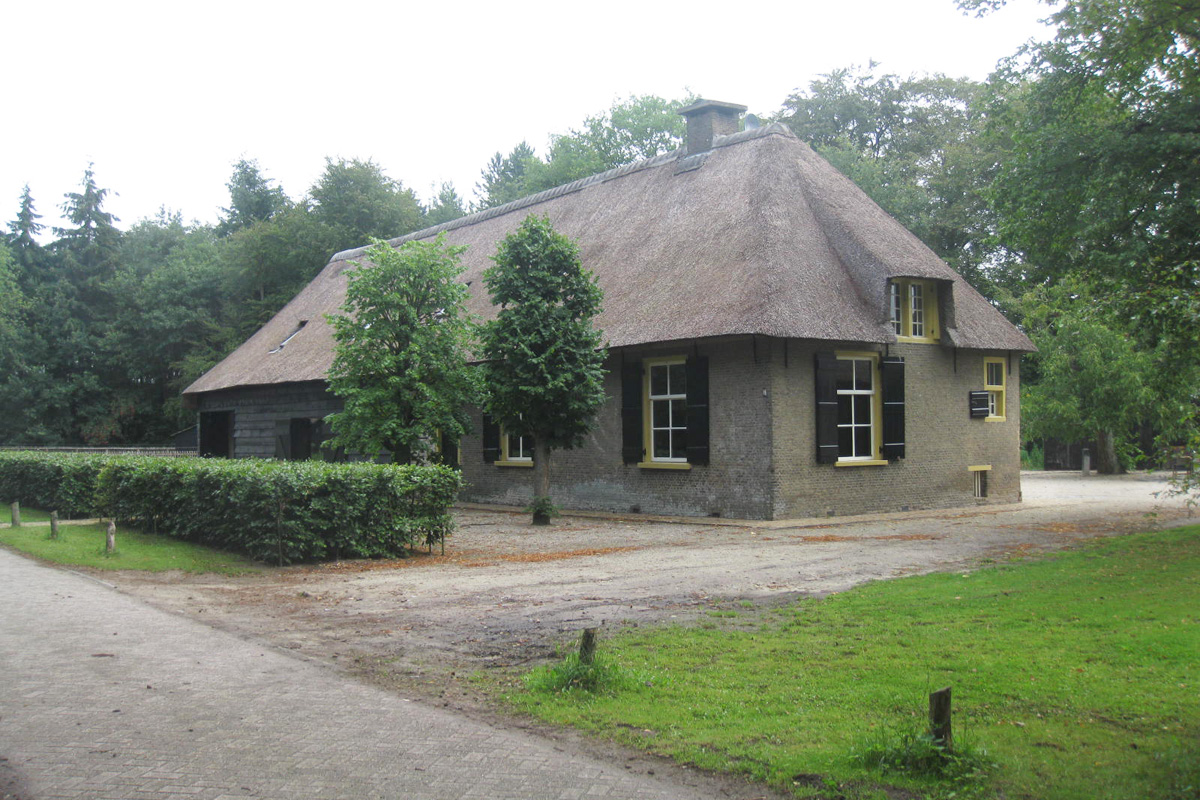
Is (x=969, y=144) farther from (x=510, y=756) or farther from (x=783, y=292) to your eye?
(x=510, y=756)

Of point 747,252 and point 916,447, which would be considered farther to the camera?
point 916,447

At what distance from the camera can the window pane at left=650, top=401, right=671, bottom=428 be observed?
66.3ft

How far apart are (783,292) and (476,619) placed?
36.8 feet

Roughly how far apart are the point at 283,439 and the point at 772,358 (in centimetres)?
1771

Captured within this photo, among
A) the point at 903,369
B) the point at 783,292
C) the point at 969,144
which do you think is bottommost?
the point at 903,369

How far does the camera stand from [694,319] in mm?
18922

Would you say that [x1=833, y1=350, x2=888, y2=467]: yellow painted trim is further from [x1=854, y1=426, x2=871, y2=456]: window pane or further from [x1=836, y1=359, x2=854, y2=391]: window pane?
[x1=836, y1=359, x2=854, y2=391]: window pane

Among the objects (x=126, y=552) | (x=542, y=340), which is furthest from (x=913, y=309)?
(x=126, y=552)

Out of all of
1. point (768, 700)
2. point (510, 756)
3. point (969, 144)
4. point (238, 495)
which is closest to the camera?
point (510, 756)

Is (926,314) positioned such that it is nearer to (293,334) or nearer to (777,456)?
(777,456)

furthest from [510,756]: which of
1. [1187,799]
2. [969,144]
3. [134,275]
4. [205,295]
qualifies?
[134,275]

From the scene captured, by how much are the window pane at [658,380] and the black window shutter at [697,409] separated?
101 centimetres

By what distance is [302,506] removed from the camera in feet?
43.4

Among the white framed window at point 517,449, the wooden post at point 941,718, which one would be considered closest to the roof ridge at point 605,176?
the white framed window at point 517,449
